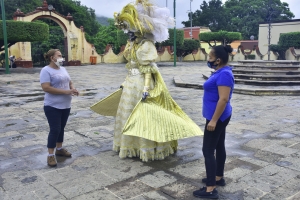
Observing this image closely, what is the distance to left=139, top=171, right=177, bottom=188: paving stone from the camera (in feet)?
10.7

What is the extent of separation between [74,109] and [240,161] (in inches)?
180

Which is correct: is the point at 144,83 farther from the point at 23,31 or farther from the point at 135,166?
the point at 23,31

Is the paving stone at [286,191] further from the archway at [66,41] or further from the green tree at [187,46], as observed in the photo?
the green tree at [187,46]

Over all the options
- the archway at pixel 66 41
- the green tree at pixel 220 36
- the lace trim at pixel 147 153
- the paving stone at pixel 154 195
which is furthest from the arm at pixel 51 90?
the green tree at pixel 220 36

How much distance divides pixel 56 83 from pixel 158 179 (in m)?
1.61

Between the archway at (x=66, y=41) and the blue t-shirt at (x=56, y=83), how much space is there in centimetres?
2048

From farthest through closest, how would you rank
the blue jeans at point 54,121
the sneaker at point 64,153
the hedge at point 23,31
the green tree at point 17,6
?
the green tree at point 17,6
the hedge at point 23,31
the sneaker at point 64,153
the blue jeans at point 54,121

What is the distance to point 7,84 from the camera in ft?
41.9

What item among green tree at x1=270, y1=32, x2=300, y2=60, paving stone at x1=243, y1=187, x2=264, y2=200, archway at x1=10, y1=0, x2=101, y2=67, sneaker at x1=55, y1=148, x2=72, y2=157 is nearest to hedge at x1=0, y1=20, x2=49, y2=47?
archway at x1=10, y1=0, x2=101, y2=67

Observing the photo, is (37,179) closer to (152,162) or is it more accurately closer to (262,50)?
(152,162)

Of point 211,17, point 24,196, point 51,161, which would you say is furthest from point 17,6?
point 24,196

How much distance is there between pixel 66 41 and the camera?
85.0 feet

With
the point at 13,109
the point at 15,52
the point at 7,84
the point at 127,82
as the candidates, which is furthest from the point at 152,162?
the point at 15,52

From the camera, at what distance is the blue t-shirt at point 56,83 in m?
3.65
